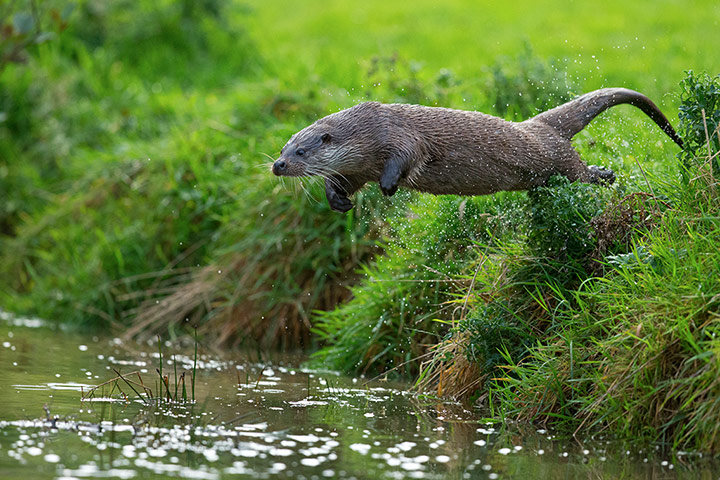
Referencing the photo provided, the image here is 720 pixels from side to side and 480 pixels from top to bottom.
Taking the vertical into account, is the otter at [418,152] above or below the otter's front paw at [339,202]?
above

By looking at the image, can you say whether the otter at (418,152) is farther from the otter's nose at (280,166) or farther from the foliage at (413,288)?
the foliage at (413,288)

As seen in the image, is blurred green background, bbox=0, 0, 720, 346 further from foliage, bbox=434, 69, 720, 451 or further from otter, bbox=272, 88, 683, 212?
foliage, bbox=434, 69, 720, 451

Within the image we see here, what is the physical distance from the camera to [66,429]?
5.02 metres

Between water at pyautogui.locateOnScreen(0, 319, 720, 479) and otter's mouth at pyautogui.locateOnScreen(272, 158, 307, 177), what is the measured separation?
133cm

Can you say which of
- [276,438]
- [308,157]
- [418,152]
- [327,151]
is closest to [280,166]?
[308,157]

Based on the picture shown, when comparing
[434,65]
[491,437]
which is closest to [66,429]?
[491,437]

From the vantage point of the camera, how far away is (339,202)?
5895 millimetres

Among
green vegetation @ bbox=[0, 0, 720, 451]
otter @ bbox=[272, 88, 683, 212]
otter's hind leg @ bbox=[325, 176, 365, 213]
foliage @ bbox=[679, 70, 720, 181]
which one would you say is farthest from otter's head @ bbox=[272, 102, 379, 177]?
foliage @ bbox=[679, 70, 720, 181]

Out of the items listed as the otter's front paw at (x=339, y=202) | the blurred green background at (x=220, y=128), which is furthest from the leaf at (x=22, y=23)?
the otter's front paw at (x=339, y=202)

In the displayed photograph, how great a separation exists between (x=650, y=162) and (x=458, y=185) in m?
1.86

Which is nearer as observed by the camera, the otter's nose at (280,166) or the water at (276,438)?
the water at (276,438)

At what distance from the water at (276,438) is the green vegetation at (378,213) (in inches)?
12.9

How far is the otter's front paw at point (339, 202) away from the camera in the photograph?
231 inches

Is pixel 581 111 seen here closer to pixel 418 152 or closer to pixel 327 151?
pixel 418 152
